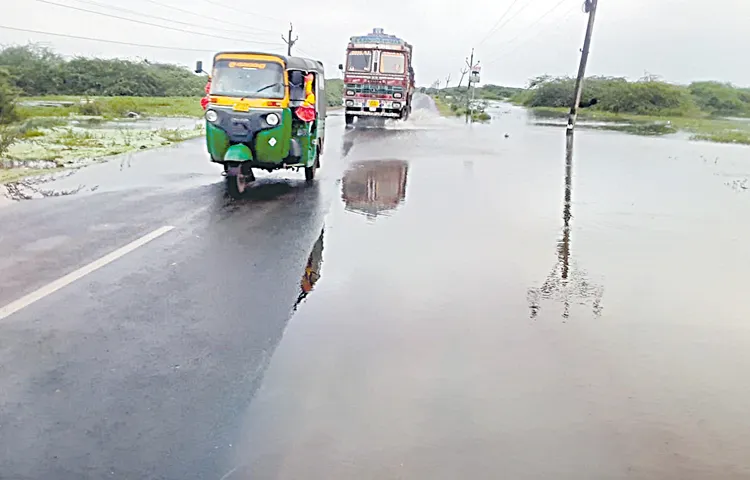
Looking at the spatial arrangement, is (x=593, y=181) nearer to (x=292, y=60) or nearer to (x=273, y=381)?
(x=292, y=60)

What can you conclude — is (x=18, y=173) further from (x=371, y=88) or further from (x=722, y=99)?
(x=722, y=99)

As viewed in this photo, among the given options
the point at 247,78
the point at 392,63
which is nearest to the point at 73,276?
the point at 247,78

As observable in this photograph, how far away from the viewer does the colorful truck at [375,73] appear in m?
30.5

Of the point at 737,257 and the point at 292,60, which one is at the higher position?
Answer: the point at 292,60

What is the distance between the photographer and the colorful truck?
30469mm

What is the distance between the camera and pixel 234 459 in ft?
11.6

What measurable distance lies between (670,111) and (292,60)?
57.4 m

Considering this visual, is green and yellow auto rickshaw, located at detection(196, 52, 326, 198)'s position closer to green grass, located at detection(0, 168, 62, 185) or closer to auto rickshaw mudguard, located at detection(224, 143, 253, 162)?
auto rickshaw mudguard, located at detection(224, 143, 253, 162)

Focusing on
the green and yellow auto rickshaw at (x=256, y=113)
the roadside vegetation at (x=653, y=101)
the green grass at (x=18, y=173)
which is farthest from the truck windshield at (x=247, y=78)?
the roadside vegetation at (x=653, y=101)

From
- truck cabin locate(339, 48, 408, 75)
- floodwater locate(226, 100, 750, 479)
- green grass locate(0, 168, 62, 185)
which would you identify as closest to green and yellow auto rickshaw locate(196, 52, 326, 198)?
floodwater locate(226, 100, 750, 479)

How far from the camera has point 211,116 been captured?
1188 cm

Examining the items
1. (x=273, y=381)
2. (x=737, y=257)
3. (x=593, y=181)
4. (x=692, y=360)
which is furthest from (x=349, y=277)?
(x=593, y=181)

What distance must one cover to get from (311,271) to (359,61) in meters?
24.8

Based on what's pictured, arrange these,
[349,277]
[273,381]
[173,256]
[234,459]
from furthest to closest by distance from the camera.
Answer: [173,256], [349,277], [273,381], [234,459]
